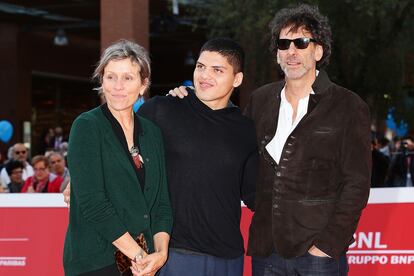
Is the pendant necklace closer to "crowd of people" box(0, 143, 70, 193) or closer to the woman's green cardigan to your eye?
the woman's green cardigan

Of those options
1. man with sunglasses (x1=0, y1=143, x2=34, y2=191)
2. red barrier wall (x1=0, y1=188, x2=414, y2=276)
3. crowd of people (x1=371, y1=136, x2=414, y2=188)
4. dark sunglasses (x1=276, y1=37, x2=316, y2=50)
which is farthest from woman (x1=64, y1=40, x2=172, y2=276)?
crowd of people (x1=371, y1=136, x2=414, y2=188)

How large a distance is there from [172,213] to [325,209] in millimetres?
757

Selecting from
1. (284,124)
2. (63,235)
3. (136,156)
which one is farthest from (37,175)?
(136,156)

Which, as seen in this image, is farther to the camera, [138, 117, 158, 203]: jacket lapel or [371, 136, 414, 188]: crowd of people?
[371, 136, 414, 188]: crowd of people

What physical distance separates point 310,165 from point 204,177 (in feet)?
1.74

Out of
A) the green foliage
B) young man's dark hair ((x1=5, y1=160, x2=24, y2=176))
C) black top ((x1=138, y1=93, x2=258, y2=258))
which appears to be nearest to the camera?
black top ((x1=138, y1=93, x2=258, y2=258))

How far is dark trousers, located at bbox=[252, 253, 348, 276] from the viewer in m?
3.35

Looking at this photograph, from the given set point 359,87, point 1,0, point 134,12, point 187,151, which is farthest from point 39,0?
point 187,151

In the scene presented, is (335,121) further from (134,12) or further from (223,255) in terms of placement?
(134,12)

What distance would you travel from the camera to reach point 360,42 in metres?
12.9

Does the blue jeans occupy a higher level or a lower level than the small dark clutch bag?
lower

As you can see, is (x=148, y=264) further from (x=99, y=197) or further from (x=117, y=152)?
(x=117, y=152)

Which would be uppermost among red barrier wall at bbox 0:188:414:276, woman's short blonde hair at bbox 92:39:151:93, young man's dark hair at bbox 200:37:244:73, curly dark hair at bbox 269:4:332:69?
curly dark hair at bbox 269:4:332:69

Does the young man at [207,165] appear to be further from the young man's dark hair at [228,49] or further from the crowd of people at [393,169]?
the crowd of people at [393,169]
